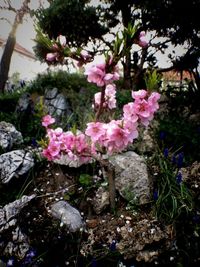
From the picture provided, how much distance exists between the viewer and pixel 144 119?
2738 mm

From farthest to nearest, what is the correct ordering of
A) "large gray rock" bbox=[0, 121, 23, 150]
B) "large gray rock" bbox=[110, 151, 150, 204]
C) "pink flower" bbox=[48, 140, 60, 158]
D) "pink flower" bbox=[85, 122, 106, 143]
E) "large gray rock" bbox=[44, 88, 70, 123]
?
"large gray rock" bbox=[44, 88, 70, 123], "large gray rock" bbox=[0, 121, 23, 150], "large gray rock" bbox=[110, 151, 150, 204], "pink flower" bbox=[48, 140, 60, 158], "pink flower" bbox=[85, 122, 106, 143]

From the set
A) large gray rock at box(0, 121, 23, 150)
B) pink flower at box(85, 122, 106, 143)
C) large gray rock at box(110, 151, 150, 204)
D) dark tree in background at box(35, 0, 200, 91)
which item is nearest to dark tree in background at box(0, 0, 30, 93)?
dark tree in background at box(35, 0, 200, 91)

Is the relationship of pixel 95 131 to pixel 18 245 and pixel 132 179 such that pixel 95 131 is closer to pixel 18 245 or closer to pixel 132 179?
pixel 132 179

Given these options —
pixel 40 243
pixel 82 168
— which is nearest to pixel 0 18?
pixel 82 168

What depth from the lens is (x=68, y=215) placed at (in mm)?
3664

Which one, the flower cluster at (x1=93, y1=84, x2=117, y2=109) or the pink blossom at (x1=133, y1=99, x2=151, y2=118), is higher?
the flower cluster at (x1=93, y1=84, x2=117, y2=109)

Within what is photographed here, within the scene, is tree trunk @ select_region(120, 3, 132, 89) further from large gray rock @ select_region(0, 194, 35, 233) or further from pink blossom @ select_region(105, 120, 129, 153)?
pink blossom @ select_region(105, 120, 129, 153)

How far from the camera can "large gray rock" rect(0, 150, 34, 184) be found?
174 inches

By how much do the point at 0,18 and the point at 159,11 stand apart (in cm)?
822

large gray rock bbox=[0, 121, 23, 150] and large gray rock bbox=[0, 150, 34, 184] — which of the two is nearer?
large gray rock bbox=[0, 150, 34, 184]

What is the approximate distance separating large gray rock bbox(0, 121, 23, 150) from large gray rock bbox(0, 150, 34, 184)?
0.68 metres

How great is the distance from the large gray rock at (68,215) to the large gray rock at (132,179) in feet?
2.15

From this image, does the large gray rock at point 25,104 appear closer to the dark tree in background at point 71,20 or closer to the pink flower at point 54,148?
the dark tree in background at point 71,20

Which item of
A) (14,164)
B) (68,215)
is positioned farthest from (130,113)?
(14,164)
